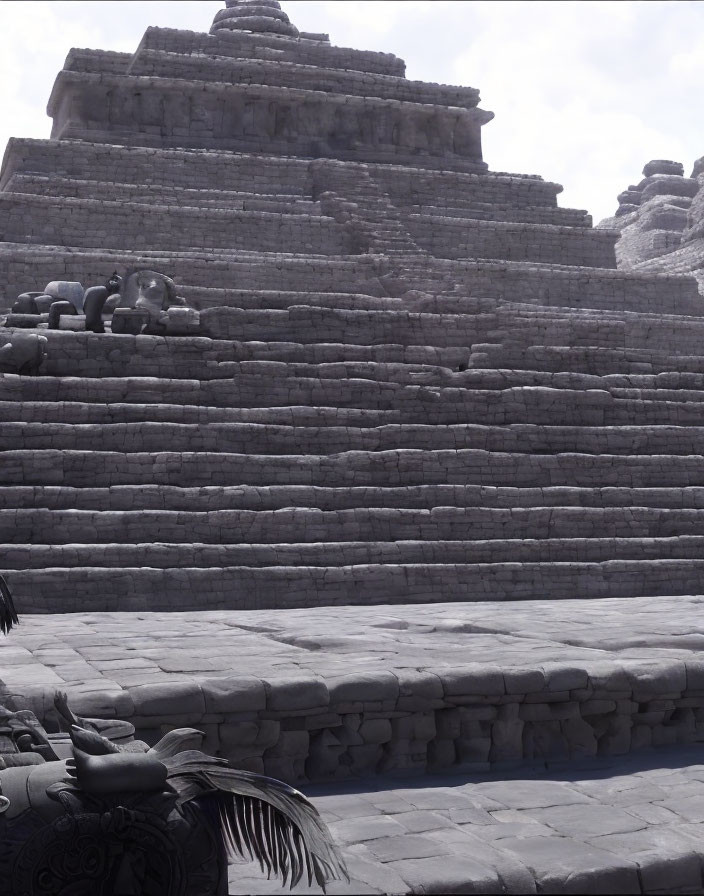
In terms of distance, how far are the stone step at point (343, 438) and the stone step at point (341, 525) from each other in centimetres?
95

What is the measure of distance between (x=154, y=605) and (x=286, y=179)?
46.0 ft

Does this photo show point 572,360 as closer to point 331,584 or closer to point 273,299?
point 273,299

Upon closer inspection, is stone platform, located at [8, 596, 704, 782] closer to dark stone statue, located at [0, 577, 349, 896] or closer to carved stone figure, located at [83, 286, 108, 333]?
dark stone statue, located at [0, 577, 349, 896]

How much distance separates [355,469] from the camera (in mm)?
10531

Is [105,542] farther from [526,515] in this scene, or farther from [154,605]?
[526,515]

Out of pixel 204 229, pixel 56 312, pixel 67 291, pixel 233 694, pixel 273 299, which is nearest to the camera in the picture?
pixel 233 694

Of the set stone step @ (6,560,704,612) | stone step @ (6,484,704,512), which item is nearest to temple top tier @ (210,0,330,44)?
stone step @ (6,484,704,512)

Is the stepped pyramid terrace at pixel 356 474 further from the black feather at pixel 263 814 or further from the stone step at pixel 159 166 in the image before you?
the black feather at pixel 263 814

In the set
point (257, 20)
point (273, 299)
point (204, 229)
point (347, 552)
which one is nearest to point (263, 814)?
point (347, 552)

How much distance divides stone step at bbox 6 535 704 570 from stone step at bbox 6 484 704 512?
482 millimetres

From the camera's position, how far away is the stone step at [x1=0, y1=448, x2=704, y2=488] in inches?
384

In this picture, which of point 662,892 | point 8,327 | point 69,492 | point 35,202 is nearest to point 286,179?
point 35,202

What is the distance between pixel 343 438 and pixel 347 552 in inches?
62.8

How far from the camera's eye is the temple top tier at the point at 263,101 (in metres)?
22.2
